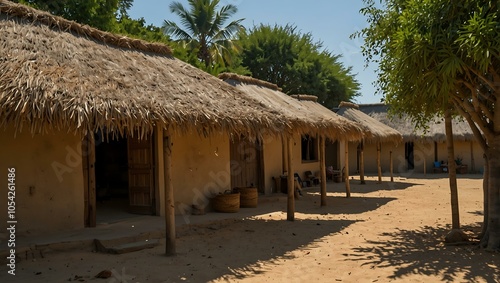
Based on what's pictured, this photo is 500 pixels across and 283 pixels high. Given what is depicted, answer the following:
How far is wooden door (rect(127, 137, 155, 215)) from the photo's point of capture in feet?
29.7

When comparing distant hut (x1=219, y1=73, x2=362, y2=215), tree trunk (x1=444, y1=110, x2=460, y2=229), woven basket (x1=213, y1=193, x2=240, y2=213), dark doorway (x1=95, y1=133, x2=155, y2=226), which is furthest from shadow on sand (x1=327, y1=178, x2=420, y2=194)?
dark doorway (x1=95, y1=133, x2=155, y2=226)

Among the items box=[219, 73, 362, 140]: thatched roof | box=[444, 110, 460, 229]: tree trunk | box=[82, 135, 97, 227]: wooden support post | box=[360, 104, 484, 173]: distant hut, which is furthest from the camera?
box=[360, 104, 484, 173]: distant hut

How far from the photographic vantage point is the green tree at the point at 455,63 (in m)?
5.59

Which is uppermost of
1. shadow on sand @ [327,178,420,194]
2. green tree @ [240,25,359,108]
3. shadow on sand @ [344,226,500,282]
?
green tree @ [240,25,359,108]

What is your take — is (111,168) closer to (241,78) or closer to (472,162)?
(241,78)

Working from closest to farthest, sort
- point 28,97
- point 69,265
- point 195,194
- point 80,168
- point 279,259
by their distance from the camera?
1. point 28,97
2. point 69,265
3. point 279,259
4. point 80,168
5. point 195,194

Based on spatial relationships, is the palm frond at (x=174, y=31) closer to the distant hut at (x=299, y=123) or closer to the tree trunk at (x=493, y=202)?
the distant hut at (x=299, y=123)

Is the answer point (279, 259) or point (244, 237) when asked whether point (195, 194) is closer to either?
point (244, 237)

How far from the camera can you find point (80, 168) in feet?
25.2

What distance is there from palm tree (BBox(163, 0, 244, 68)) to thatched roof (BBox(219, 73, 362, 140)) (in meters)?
11.5

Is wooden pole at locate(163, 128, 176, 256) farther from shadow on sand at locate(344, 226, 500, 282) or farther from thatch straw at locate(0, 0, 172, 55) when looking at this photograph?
thatch straw at locate(0, 0, 172, 55)

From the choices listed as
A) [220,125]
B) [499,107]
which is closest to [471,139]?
[499,107]

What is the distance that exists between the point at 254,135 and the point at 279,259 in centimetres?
237

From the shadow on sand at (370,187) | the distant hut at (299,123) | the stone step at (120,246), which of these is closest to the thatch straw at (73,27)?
the distant hut at (299,123)
